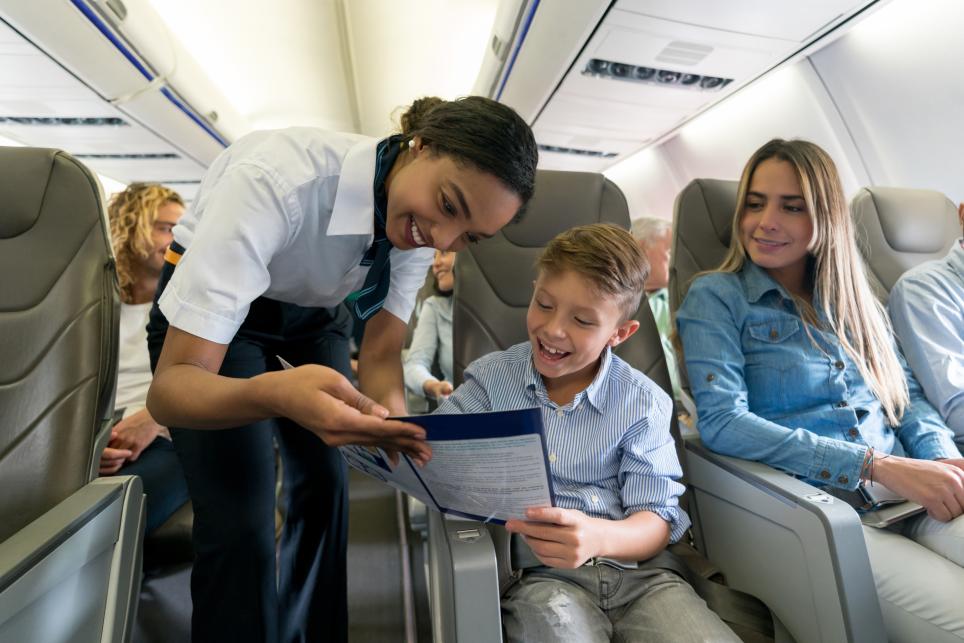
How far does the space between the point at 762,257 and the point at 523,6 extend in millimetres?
2555

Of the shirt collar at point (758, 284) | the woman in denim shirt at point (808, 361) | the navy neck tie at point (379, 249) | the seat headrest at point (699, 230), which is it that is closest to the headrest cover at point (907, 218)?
the woman in denim shirt at point (808, 361)

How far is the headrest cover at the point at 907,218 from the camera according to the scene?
2.22 m

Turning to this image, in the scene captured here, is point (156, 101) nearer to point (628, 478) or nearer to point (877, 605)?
point (628, 478)

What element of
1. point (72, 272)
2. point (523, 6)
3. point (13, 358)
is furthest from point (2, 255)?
point (523, 6)

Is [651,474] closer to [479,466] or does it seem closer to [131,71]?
[479,466]

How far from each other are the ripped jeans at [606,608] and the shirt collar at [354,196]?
84 cm

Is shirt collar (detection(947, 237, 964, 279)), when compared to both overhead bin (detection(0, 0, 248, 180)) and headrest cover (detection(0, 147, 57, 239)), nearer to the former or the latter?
headrest cover (detection(0, 147, 57, 239))

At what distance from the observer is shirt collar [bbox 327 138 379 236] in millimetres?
1100

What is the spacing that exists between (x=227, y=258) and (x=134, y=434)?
3.92ft

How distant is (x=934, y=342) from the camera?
163cm

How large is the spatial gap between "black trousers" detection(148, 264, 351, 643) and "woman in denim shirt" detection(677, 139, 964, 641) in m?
1.05

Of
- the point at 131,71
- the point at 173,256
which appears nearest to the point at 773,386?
the point at 173,256

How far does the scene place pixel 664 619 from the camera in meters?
1.04

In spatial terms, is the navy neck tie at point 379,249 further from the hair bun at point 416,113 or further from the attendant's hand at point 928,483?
the attendant's hand at point 928,483
